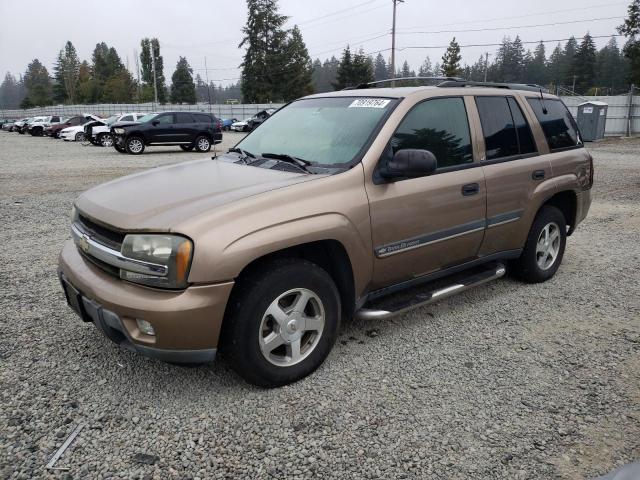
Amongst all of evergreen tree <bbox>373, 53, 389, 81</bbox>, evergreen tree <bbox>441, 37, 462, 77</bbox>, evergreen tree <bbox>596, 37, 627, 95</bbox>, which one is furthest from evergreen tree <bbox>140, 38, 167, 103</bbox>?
evergreen tree <bbox>596, 37, 627, 95</bbox>

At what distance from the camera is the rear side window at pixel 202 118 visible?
21.0 m

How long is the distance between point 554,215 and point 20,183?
1154 centimetres

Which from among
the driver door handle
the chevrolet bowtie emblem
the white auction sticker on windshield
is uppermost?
the white auction sticker on windshield

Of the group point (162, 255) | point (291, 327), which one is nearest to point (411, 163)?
point (291, 327)

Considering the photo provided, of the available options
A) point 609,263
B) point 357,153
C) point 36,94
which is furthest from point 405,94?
point 36,94

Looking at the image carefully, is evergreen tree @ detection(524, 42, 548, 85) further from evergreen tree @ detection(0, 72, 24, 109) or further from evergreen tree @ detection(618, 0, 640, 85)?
evergreen tree @ detection(0, 72, 24, 109)

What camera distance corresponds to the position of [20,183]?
1184cm

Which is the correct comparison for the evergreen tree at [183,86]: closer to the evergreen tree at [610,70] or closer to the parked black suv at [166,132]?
the evergreen tree at [610,70]

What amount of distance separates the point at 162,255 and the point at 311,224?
84 cm

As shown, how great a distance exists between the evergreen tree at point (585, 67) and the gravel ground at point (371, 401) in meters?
83.4

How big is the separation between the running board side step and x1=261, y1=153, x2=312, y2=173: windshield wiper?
1031mm

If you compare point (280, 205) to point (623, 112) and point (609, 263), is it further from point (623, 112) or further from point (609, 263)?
point (623, 112)

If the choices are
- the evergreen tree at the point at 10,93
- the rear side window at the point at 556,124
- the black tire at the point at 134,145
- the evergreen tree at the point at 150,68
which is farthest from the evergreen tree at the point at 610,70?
the evergreen tree at the point at 10,93

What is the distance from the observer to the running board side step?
3.41 metres
